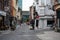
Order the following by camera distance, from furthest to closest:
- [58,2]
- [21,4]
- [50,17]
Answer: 1. [21,4]
2. [50,17]
3. [58,2]

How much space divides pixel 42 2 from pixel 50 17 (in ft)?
17.4

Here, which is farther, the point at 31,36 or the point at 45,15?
the point at 45,15

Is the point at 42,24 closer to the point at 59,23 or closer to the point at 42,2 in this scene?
the point at 42,2

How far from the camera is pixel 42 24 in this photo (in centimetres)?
6875

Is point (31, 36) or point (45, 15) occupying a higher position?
point (45, 15)

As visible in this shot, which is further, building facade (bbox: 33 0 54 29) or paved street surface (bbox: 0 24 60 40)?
building facade (bbox: 33 0 54 29)

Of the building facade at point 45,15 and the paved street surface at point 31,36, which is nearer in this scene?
the paved street surface at point 31,36

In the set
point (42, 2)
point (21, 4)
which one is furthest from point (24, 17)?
point (42, 2)

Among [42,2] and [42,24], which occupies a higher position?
[42,2]

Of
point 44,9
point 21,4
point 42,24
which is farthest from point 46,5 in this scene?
point 21,4

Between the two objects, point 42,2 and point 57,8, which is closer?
point 57,8

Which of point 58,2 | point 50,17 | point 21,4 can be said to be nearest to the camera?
point 58,2

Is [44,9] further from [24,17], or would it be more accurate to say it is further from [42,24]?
[24,17]

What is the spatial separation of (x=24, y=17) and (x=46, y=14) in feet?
414
